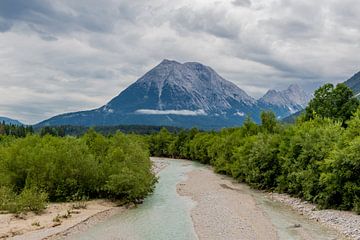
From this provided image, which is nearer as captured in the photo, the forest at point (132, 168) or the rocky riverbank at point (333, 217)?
the rocky riverbank at point (333, 217)

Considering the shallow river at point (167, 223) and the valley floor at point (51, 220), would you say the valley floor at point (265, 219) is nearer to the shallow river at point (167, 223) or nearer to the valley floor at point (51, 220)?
the shallow river at point (167, 223)

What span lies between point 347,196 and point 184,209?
14052 mm

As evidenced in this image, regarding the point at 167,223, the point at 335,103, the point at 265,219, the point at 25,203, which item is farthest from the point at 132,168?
the point at 335,103

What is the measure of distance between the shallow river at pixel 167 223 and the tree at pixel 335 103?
34.3 meters

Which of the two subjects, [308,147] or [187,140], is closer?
[308,147]

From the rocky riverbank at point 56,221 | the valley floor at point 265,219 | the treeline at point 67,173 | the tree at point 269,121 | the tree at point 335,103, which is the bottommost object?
the valley floor at point 265,219

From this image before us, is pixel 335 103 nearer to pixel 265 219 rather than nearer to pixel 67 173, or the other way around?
pixel 265 219

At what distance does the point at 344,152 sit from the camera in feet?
110

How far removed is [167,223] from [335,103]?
52050 mm

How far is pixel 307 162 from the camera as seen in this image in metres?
43.3

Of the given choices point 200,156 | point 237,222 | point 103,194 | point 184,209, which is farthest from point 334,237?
point 200,156

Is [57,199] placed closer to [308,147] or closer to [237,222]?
[237,222]

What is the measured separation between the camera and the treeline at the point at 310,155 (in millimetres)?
34469

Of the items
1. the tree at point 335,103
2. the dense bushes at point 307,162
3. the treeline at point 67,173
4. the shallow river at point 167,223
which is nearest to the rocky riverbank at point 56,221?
the shallow river at point 167,223
